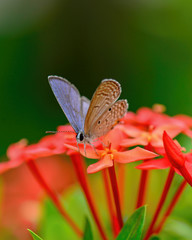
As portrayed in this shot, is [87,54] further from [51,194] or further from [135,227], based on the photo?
[135,227]

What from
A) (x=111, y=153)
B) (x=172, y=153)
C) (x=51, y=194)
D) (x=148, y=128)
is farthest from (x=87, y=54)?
(x=172, y=153)

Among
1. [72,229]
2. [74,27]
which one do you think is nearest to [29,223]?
[72,229]

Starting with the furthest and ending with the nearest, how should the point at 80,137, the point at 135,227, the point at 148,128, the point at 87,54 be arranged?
the point at 87,54 < the point at 148,128 < the point at 80,137 < the point at 135,227

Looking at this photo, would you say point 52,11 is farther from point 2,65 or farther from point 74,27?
point 2,65

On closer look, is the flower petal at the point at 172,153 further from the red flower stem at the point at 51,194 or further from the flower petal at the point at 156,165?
the red flower stem at the point at 51,194

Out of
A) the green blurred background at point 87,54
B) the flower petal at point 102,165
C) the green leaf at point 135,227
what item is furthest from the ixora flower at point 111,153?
the green blurred background at point 87,54

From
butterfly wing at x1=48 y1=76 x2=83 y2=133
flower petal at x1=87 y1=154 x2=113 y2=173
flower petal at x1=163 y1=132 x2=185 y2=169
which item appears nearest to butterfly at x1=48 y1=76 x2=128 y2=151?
butterfly wing at x1=48 y1=76 x2=83 y2=133
